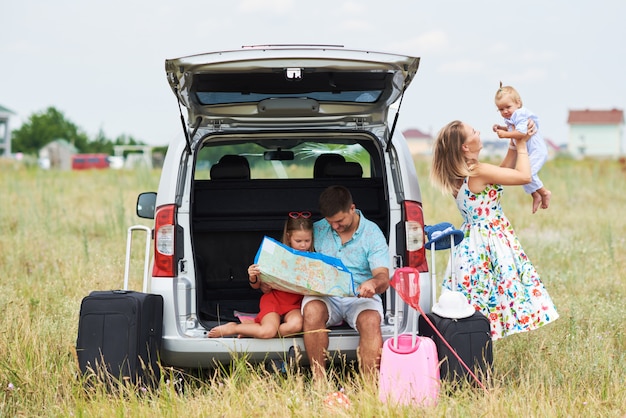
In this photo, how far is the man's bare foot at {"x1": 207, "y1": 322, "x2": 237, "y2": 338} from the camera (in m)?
4.45

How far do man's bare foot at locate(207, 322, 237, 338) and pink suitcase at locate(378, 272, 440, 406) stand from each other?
82 cm

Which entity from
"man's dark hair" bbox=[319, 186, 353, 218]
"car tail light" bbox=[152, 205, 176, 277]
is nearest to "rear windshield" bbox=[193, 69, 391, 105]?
"man's dark hair" bbox=[319, 186, 353, 218]

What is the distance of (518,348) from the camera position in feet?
17.6

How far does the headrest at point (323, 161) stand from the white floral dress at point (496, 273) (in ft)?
3.03

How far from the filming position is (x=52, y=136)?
6481 cm

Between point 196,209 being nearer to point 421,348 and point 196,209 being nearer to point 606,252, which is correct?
point 421,348

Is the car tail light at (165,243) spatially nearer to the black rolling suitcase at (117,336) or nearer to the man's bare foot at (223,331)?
A: the black rolling suitcase at (117,336)

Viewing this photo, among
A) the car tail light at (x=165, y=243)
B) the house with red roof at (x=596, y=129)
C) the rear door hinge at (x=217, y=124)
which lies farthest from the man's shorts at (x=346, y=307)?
the house with red roof at (x=596, y=129)

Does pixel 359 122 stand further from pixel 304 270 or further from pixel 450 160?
pixel 304 270

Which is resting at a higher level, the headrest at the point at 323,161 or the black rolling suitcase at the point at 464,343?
the headrest at the point at 323,161

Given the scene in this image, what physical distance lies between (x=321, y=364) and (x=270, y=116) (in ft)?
4.75

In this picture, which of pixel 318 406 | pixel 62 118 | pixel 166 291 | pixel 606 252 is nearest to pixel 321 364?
pixel 318 406

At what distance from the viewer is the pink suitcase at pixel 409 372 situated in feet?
13.1

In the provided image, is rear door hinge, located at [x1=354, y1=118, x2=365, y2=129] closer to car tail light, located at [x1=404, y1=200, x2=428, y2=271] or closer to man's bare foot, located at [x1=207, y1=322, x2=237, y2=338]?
car tail light, located at [x1=404, y1=200, x2=428, y2=271]
